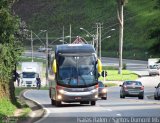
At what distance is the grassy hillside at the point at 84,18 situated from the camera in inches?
5325

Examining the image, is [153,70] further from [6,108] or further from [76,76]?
[6,108]

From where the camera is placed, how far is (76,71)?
37.3 metres

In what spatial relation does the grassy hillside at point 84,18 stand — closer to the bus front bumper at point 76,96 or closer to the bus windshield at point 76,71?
the bus windshield at point 76,71

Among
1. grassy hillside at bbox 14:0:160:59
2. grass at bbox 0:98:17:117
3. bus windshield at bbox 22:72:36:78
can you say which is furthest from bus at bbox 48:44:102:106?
grassy hillside at bbox 14:0:160:59

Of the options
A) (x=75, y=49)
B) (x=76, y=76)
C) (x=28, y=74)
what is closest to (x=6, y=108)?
(x=76, y=76)

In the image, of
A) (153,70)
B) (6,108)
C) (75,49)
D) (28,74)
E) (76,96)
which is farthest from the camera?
(153,70)

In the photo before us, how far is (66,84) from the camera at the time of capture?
37406 millimetres

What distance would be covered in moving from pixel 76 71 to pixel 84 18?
117 metres

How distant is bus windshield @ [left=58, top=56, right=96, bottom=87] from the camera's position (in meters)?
37.3

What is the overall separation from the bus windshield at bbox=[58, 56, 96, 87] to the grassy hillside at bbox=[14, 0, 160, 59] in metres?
89.6

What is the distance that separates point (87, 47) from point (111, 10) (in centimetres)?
11378

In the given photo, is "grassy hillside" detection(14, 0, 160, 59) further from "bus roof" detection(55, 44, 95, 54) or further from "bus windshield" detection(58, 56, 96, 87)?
"bus windshield" detection(58, 56, 96, 87)

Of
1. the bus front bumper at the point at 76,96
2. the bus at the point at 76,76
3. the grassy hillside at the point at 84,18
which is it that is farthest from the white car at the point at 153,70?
the bus front bumper at the point at 76,96

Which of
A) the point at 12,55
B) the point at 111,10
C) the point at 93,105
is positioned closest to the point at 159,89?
the point at 93,105
